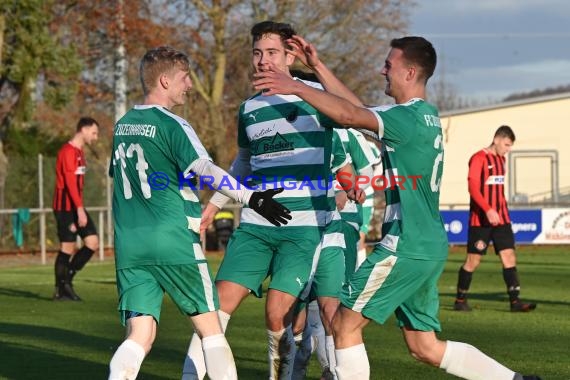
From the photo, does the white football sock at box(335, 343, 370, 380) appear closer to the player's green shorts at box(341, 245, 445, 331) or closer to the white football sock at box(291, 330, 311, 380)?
the player's green shorts at box(341, 245, 445, 331)

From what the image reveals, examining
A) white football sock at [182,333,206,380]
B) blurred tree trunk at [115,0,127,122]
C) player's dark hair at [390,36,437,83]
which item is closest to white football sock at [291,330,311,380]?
white football sock at [182,333,206,380]

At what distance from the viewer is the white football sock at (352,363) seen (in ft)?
20.7

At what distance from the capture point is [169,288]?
21.4 feet

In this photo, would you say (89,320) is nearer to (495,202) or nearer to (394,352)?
(394,352)

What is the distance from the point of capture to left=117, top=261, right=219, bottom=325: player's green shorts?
647 cm

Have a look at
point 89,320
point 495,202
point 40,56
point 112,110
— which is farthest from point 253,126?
point 112,110

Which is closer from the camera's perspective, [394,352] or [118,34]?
[394,352]

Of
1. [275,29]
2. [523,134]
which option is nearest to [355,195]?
[275,29]

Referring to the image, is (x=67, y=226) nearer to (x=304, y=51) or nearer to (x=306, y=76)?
(x=306, y=76)

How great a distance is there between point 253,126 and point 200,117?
2845cm

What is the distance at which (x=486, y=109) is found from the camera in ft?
138

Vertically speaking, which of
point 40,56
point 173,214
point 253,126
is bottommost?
point 173,214

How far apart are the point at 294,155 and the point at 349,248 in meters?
0.88

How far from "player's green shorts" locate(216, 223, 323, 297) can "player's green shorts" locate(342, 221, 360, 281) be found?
390mm
